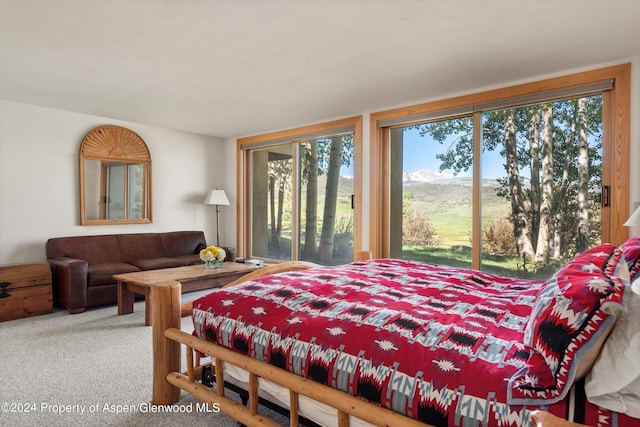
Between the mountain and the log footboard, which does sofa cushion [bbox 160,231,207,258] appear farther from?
the log footboard

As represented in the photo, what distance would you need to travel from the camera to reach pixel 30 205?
4.48 metres

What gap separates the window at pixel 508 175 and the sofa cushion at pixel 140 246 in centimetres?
305

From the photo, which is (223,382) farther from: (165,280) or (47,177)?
(47,177)

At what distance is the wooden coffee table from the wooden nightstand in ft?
2.38

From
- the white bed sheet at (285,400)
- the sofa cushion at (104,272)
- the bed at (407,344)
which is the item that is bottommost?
the white bed sheet at (285,400)

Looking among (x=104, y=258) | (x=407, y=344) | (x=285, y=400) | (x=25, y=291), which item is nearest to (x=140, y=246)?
(x=104, y=258)

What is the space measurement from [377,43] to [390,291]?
71.8 inches

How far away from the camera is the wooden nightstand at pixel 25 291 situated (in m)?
3.71

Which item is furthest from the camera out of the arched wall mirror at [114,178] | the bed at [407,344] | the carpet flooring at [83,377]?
the arched wall mirror at [114,178]

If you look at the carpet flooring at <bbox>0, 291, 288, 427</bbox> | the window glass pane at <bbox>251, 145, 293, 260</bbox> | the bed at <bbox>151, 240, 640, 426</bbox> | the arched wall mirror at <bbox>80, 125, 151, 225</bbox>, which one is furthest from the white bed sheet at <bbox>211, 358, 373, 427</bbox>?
the arched wall mirror at <bbox>80, 125, 151, 225</bbox>

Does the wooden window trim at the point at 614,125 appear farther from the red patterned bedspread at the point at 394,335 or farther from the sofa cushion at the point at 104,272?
the sofa cushion at the point at 104,272

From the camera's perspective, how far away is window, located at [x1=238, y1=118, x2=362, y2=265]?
504 centimetres

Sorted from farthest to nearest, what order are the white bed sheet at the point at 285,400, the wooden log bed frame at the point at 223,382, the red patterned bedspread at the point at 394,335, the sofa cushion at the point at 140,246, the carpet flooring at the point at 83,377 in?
the sofa cushion at the point at 140,246 < the carpet flooring at the point at 83,377 < the white bed sheet at the point at 285,400 < the wooden log bed frame at the point at 223,382 < the red patterned bedspread at the point at 394,335

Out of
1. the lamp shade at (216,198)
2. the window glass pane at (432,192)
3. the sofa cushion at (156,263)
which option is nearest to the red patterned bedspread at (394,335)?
the window glass pane at (432,192)
